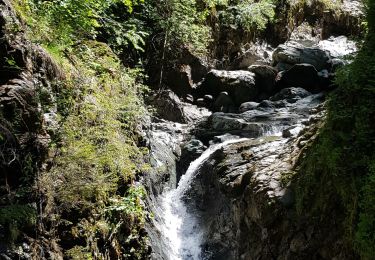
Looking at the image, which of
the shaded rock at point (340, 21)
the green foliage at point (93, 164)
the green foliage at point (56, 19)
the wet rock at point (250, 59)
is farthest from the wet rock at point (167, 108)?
the shaded rock at point (340, 21)

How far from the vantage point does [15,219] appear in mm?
4172

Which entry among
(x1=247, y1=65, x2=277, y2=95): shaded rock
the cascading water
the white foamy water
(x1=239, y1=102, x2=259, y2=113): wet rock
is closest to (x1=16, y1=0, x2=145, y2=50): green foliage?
the cascading water

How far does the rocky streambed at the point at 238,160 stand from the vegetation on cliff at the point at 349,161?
1.49ft

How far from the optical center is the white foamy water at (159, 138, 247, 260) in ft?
27.6

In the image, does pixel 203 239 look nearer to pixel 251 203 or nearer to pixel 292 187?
pixel 251 203

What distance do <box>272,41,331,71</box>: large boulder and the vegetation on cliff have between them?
11.8 meters

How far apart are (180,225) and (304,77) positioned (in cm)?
908

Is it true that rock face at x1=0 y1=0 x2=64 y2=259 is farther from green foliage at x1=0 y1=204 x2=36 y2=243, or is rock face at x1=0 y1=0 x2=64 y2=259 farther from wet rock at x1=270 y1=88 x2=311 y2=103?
wet rock at x1=270 y1=88 x2=311 y2=103

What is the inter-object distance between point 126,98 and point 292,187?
3452 mm

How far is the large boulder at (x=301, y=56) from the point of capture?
664 inches

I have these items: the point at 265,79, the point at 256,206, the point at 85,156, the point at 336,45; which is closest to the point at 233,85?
the point at 265,79

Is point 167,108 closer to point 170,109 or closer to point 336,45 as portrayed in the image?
point 170,109

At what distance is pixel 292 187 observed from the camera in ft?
19.8

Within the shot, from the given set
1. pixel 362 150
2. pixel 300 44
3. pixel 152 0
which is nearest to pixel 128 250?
pixel 362 150
